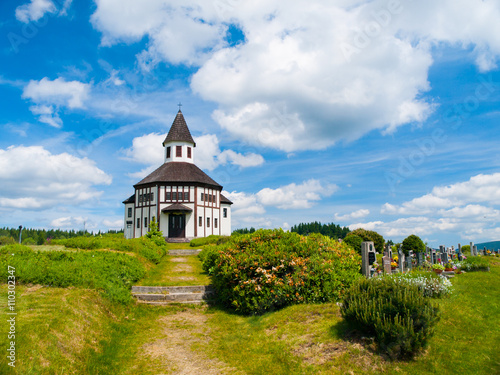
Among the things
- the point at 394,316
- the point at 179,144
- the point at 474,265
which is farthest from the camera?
the point at 179,144

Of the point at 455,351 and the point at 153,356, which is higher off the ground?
the point at 455,351

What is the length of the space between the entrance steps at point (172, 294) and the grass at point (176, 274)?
0.67 meters

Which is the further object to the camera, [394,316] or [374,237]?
[374,237]

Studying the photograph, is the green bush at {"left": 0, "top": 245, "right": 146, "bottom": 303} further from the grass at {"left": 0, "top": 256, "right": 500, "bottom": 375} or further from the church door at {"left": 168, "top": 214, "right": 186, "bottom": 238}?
the church door at {"left": 168, "top": 214, "right": 186, "bottom": 238}

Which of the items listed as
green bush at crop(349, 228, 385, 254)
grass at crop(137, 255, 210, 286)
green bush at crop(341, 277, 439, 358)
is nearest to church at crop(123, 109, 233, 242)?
grass at crop(137, 255, 210, 286)

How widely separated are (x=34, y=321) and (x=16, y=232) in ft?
446

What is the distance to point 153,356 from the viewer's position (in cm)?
794

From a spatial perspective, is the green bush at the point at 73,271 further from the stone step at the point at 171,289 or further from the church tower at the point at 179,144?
the church tower at the point at 179,144

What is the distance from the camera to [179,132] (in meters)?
43.5

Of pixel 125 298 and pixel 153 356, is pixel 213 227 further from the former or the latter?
pixel 153 356

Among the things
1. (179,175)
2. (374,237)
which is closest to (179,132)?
(179,175)

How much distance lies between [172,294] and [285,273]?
5059mm

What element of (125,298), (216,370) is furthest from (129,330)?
(216,370)

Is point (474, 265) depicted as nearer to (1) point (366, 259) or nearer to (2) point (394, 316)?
(1) point (366, 259)
